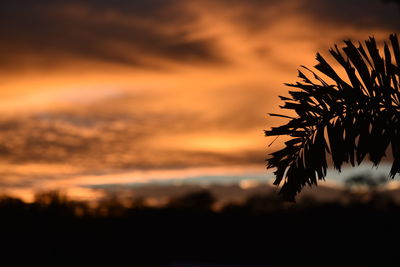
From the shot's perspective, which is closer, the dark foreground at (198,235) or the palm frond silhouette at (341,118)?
the palm frond silhouette at (341,118)

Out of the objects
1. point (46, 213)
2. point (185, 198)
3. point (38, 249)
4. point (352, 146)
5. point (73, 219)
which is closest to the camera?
point (352, 146)

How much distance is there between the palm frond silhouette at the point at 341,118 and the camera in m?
5.45

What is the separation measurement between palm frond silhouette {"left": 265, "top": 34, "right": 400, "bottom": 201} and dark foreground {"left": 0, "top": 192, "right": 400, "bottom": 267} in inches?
383

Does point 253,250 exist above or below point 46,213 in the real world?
below

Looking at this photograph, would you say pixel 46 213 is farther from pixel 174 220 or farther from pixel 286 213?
pixel 286 213

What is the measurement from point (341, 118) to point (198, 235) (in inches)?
609

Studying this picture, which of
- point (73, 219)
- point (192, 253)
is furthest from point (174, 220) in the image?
point (73, 219)

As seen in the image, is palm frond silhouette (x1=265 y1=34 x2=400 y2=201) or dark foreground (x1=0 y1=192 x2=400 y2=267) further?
dark foreground (x1=0 y1=192 x2=400 y2=267)

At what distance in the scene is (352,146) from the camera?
17.9 feet

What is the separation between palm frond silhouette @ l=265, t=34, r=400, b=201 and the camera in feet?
17.9

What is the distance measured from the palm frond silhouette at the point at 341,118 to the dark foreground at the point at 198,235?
31.9 ft

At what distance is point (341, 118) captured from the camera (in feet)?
18.4

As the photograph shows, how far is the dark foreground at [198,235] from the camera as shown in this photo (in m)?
14.9

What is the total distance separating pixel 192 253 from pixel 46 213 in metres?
5.91
